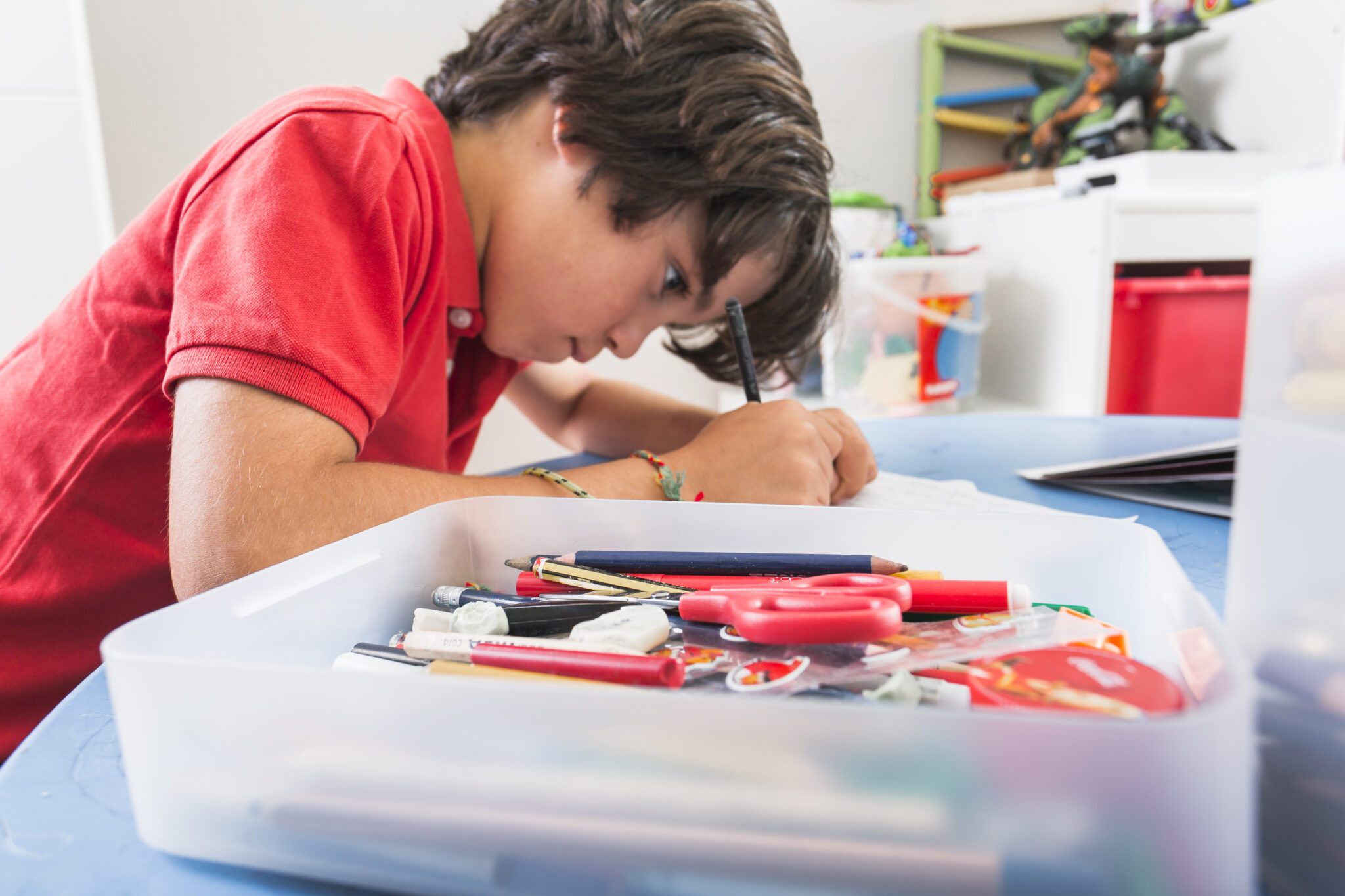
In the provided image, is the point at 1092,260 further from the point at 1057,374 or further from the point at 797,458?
the point at 797,458

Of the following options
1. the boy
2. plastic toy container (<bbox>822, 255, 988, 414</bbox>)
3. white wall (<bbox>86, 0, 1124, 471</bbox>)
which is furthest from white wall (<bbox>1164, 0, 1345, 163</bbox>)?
the boy

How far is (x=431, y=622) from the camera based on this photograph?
0.77 feet

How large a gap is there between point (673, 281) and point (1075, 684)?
1.45 ft

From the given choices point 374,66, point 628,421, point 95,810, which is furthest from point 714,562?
point 374,66

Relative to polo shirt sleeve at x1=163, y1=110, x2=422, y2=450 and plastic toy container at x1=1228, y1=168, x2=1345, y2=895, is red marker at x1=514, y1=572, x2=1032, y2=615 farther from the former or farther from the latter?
polo shirt sleeve at x1=163, y1=110, x2=422, y2=450

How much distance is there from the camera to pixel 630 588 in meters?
0.26

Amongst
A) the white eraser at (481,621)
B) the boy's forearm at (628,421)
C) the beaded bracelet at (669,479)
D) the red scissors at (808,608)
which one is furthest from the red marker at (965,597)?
the boy's forearm at (628,421)

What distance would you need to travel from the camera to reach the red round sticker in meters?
0.15

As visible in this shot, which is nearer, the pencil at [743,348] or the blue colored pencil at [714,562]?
the blue colored pencil at [714,562]

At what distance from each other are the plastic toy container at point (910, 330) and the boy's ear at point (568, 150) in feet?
2.04

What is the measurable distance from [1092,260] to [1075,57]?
1.81 feet

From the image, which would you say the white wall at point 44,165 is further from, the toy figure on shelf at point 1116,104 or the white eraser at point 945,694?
the toy figure on shelf at point 1116,104

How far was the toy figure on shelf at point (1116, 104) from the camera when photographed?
45.3 inches

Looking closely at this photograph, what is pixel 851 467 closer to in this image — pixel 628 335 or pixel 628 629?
pixel 628 335
